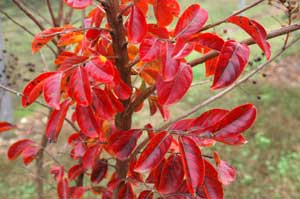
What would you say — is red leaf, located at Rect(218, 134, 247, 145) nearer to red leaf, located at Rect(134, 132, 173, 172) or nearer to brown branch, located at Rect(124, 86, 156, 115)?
red leaf, located at Rect(134, 132, 173, 172)

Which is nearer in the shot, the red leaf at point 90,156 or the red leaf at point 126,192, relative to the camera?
the red leaf at point 126,192

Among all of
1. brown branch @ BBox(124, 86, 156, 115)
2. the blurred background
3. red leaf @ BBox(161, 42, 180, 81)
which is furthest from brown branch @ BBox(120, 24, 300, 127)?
the blurred background

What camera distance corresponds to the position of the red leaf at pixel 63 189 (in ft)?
3.82

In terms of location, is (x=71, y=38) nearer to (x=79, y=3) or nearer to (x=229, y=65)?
(x=79, y=3)

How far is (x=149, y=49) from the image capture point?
2.42ft

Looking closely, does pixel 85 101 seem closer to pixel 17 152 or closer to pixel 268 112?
pixel 17 152

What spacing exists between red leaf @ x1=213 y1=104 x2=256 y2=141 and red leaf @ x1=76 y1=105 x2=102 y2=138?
0.82 ft

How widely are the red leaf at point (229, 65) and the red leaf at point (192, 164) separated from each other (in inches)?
4.4

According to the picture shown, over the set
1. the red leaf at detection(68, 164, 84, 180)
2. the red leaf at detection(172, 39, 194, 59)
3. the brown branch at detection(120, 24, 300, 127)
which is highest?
the red leaf at detection(172, 39, 194, 59)

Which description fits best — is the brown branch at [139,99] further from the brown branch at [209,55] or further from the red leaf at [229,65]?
the red leaf at [229,65]

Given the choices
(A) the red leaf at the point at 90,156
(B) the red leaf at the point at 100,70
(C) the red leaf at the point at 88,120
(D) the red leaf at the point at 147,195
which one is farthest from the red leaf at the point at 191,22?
(A) the red leaf at the point at 90,156

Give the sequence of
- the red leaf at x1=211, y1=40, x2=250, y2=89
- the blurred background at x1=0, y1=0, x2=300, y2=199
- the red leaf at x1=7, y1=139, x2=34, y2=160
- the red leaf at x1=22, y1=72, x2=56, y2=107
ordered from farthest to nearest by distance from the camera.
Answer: the blurred background at x1=0, y1=0, x2=300, y2=199 < the red leaf at x1=7, y1=139, x2=34, y2=160 < the red leaf at x1=22, y1=72, x2=56, y2=107 < the red leaf at x1=211, y1=40, x2=250, y2=89

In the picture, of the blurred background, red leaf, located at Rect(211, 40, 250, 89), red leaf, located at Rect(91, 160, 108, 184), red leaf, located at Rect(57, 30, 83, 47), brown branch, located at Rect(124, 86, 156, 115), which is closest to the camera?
red leaf, located at Rect(211, 40, 250, 89)

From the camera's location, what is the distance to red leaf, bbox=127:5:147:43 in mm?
781
